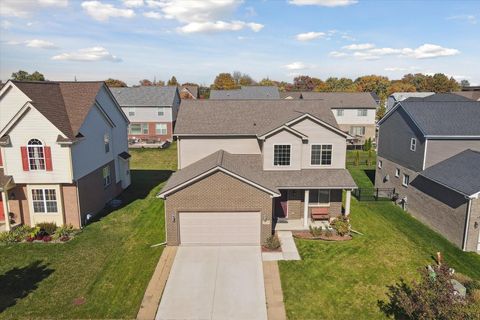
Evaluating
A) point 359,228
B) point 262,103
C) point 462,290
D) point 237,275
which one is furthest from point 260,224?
point 262,103

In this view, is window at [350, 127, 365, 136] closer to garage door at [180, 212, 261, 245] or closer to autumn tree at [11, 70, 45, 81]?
garage door at [180, 212, 261, 245]

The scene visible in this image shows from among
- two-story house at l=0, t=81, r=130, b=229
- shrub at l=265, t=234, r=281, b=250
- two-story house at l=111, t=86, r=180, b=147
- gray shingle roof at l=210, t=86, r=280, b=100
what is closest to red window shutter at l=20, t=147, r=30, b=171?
two-story house at l=0, t=81, r=130, b=229

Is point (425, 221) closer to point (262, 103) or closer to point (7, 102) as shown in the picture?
point (262, 103)

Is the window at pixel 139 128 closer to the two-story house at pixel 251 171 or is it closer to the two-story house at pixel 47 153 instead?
the two-story house at pixel 251 171

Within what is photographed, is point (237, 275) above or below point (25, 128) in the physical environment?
below

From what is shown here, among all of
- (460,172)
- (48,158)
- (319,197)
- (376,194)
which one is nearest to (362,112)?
(376,194)
